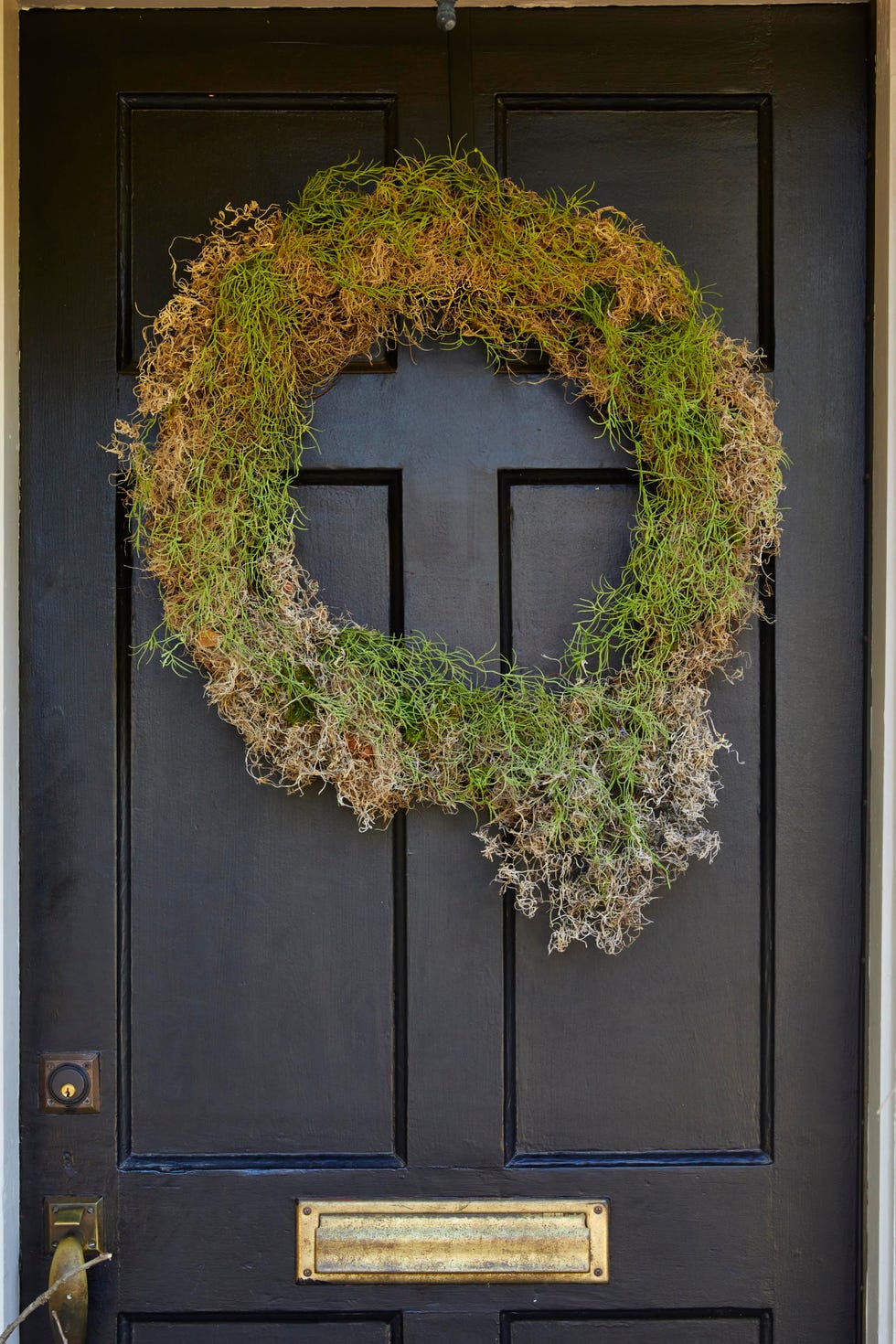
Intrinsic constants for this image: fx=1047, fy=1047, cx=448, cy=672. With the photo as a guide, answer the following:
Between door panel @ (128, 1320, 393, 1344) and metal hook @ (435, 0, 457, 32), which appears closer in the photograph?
metal hook @ (435, 0, 457, 32)

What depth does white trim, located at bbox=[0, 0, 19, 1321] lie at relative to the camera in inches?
53.6

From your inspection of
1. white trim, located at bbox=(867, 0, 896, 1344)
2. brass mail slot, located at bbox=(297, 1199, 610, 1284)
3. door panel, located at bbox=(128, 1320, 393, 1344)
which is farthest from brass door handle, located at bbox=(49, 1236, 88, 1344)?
white trim, located at bbox=(867, 0, 896, 1344)

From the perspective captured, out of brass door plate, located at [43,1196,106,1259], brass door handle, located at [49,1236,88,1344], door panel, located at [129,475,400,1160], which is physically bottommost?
brass door handle, located at [49,1236,88,1344]

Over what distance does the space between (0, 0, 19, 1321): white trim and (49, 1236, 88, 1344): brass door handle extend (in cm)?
7

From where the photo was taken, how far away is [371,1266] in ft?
4.50

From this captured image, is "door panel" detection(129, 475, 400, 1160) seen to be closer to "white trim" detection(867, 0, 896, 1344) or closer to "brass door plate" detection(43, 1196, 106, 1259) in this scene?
"brass door plate" detection(43, 1196, 106, 1259)

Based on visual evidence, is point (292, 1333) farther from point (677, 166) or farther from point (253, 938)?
point (677, 166)

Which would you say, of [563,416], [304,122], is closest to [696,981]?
[563,416]

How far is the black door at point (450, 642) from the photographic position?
1.40 metres

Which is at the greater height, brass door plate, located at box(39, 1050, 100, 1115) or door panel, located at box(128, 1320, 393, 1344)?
brass door plate, located at box(39, 1050, 100, 1115)

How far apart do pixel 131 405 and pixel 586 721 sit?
74cm

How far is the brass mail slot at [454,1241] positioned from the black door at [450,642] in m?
0.05

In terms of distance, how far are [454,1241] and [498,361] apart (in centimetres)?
116

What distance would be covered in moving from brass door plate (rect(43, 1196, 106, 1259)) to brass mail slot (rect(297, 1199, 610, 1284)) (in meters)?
0.27
